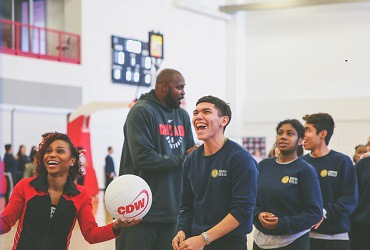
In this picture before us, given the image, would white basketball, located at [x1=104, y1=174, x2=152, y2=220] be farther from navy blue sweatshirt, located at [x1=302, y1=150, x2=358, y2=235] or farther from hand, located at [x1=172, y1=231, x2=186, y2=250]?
navy blue sweatshirt, located at [x1=302, y1=150, x2=358, y2=235]

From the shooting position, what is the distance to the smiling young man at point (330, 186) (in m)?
5.60

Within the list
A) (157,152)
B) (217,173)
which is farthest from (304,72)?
(217,173)

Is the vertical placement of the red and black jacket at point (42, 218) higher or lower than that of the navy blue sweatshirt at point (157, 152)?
lower

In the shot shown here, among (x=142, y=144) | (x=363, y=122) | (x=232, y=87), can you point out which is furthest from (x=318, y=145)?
(x=232, y=87)

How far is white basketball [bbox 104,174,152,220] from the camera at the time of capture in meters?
4.25

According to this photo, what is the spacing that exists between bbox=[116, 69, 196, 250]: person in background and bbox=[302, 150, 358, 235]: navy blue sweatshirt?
1.25 metres

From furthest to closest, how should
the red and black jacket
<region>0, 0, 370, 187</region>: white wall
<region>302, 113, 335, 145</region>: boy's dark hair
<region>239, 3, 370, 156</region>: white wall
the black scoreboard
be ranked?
<region>239, 3, 370, 156</region>: white wall < the black scoreboard < <region>0, 0, 370, 187</region>: white wall < <region>302, 113, 335, 145</region>: boy's dark hair < the red and black jacket

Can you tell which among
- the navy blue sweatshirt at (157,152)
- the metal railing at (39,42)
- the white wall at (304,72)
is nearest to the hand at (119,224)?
the navy blue sweatshirt at (157,152)

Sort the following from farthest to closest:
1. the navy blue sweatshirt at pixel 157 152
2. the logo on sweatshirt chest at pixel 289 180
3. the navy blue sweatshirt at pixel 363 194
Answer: the navy blue sweatshirt at pixel 363 194, the navy blue sweatshirt at pixel 157 152, the logo on sweatshirt chest at pixel 289 180

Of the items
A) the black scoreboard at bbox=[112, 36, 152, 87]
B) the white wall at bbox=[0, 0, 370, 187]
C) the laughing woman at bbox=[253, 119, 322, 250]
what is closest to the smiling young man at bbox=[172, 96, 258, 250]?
the laughing woman at bbox=[253, 119, 322, 250]

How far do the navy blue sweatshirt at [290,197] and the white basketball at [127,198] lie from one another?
122 centimetres

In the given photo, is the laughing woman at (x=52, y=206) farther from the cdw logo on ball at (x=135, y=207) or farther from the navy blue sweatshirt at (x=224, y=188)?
the navy blue sweatshirt at (x=224, y=188)

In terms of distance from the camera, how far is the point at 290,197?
5094 millimetres

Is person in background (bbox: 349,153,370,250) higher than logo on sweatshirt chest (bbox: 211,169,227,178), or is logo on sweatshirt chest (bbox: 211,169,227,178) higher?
logo on sweatshirt chest (bbox: 211,169,227,178)
